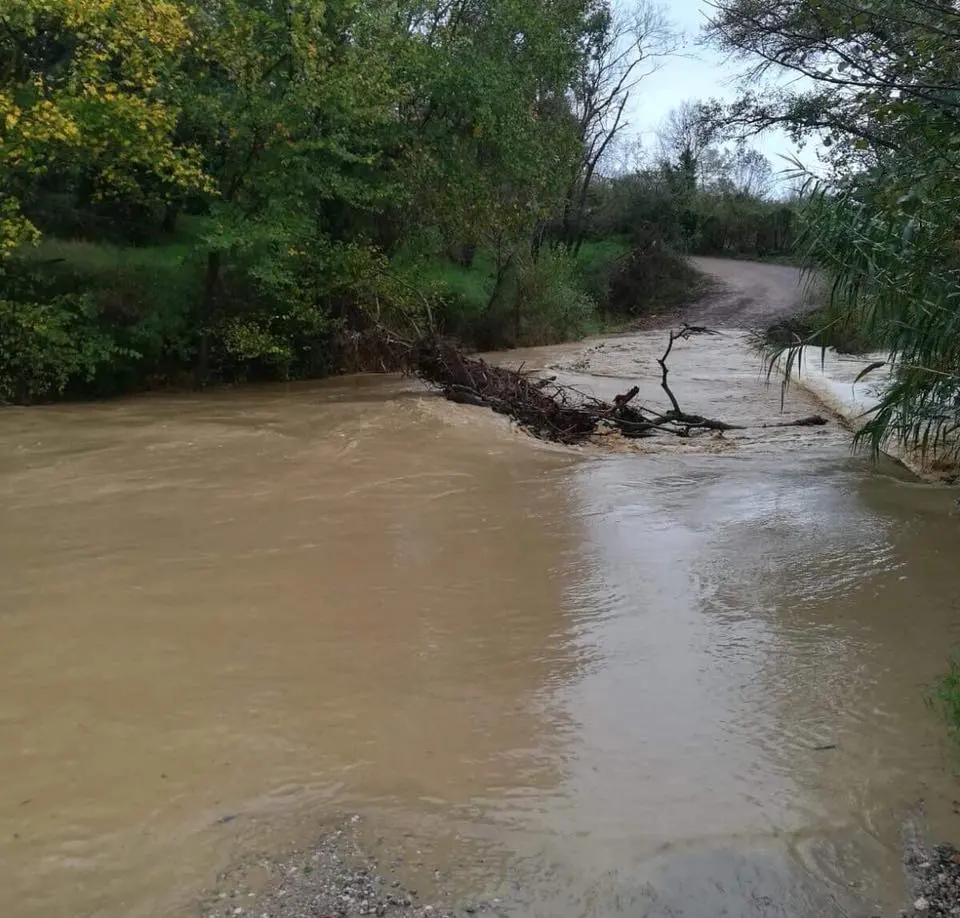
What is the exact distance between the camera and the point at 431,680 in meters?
5.37

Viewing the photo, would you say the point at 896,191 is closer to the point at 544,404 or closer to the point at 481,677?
the point at 481,677

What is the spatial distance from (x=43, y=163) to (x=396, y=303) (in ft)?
20.0

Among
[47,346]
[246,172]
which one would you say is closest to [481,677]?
[47,346]

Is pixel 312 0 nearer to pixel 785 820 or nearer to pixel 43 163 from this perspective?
pixel 43 163

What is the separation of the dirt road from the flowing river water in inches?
870

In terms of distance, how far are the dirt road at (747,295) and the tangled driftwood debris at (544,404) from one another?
16.5 metres

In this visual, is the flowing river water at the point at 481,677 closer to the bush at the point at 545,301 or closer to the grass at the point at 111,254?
the grass at the point at 111,254

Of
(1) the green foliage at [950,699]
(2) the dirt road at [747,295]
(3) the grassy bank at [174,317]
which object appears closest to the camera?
(1) the green foliage at [950,699]

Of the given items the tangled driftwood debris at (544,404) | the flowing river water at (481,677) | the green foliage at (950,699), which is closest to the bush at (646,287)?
the tangled driftwood debris at (544,404)

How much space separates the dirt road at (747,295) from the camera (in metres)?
32.0

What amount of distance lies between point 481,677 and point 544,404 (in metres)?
8.39

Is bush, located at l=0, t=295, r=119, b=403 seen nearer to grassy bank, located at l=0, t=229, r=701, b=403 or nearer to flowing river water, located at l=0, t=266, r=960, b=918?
grassy bank, located at l=0, t=229, r=701, b=403

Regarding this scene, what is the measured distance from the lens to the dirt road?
32.0 m

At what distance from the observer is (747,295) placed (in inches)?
1409
